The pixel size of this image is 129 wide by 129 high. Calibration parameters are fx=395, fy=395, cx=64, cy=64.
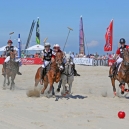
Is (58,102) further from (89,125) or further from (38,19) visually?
(38,19)

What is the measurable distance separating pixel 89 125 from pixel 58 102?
4646 mm

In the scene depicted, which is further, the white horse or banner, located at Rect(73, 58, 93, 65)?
banner, located at Rect(73, 58, 93, 65)

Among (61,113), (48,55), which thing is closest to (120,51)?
(48,55)

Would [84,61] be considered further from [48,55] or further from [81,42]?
[48,55]

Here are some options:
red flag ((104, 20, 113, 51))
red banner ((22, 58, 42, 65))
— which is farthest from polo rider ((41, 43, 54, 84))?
red banner ((22, 58, 42, 65))

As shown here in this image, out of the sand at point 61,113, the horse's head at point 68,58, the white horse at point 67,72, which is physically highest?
the horse's head at point 68,58

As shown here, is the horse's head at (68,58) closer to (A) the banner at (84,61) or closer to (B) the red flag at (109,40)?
(B) the red flag at (109,40)

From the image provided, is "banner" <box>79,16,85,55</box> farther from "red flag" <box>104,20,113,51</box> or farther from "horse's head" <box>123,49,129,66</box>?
"horse's head" <box>123,49,129,66</box>

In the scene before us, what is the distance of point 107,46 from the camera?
4169 centimetres

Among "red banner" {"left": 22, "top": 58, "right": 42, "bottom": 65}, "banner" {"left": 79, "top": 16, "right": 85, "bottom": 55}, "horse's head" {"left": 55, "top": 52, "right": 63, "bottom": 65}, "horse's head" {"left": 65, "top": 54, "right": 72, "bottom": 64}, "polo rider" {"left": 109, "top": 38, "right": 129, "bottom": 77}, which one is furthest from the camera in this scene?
"banner" {"left": 79, "top": 16, "right": 85, "bottom": 55}

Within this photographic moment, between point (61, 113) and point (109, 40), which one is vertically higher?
point (109, 40)

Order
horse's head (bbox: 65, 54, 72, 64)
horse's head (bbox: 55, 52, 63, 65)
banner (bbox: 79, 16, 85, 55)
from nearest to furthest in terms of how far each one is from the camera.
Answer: horse's head (bbox: 55, 52, 63, 65) < horse's head (bbox: 65, 54, 72, 64) < banner (bbox: 79, 16, 85, 55)

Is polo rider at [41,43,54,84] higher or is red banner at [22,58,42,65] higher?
polo rider at [41,43,54,84]

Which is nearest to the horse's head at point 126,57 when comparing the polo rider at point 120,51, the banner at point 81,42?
the polo rider at point 120,51
